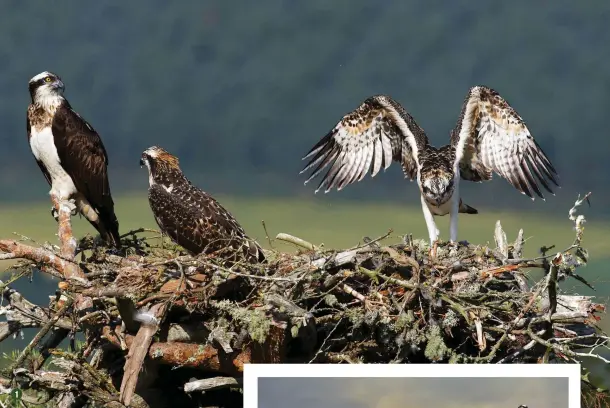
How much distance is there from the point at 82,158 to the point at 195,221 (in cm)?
142

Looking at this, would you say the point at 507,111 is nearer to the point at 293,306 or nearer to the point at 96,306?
the point at 293,306

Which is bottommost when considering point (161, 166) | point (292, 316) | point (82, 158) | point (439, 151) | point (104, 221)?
point (292, 316)

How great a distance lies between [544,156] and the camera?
7.83 m

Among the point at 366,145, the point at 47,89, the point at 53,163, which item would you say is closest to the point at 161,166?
the point at 53,163

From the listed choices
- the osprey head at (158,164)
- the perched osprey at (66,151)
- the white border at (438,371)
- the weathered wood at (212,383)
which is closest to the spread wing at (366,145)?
the osprey head at (158,164)

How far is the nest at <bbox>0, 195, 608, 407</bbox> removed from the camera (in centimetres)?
589

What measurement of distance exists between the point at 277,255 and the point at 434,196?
143 cm

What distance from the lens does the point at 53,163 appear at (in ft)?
25.7

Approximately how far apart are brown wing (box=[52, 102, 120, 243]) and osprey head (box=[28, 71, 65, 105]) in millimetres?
111

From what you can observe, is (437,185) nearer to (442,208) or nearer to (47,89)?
(442,208)

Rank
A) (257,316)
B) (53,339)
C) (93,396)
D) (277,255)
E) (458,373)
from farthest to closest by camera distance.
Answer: (53,339) → (277,255) → (93,396) → (257,316) → (458,373)

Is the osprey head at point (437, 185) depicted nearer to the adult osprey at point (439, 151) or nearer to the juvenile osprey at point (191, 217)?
the adult osprey at point (439, 151)

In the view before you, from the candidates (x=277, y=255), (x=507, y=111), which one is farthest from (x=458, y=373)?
(x=507, y=111)

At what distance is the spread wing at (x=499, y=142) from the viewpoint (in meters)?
7.70
